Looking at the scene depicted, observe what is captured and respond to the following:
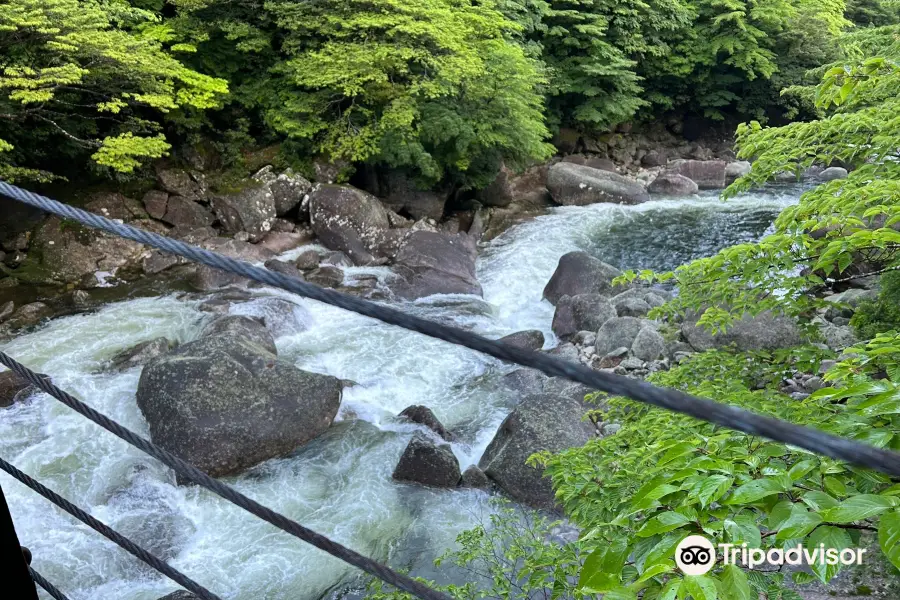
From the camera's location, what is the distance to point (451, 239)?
43.1ft

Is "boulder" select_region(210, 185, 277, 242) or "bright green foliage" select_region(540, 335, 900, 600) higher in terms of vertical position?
"bright green foliage" select_region(540, 335, 900, 600)

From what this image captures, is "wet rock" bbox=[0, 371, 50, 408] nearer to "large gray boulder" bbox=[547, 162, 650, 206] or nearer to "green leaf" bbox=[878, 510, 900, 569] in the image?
"green leaf" bbox=[878, 510, 900, 569]

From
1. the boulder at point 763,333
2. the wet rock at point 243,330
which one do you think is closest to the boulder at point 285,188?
the wet rock at point 243,330

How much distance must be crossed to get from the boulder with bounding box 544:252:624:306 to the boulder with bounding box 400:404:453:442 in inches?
177

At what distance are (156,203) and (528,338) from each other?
27.4ft

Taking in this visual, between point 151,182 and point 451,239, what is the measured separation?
6.40 metres

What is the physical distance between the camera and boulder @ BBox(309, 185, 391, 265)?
12.9m

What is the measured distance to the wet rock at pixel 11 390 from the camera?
301 inches

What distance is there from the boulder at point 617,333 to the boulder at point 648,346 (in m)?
0.14

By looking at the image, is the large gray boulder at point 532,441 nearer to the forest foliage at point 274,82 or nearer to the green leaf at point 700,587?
the green leaf at point 700,587

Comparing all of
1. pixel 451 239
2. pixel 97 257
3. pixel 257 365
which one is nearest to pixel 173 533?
pixel 257 365

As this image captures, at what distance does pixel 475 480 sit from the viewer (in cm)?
646

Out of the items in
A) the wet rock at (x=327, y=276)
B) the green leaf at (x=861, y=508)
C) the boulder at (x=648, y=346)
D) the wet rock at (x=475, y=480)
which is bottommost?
the wet rock at (x=475, y=480)

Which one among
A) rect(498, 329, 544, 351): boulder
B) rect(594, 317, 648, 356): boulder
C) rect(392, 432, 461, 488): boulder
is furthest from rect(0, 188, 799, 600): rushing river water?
rect(594, 317, 648, 356): boulder
